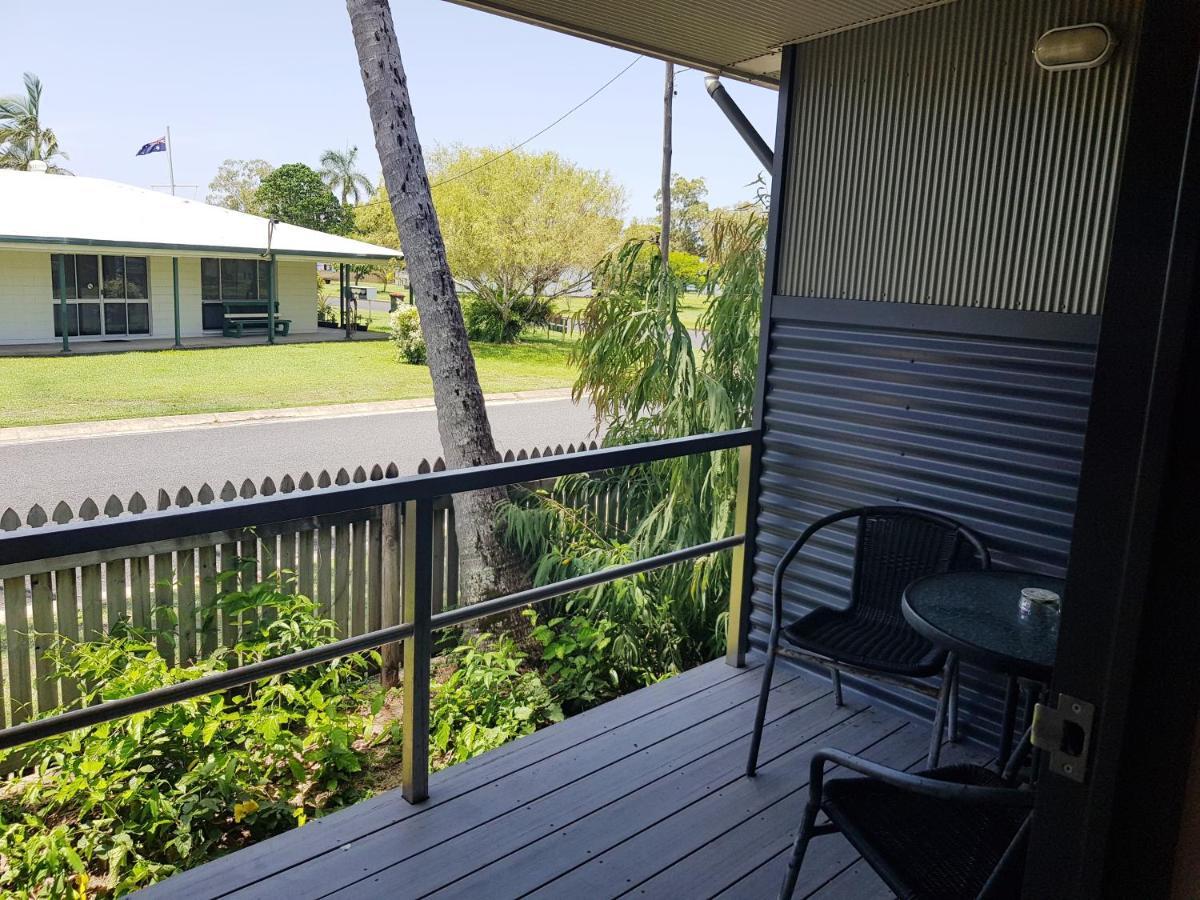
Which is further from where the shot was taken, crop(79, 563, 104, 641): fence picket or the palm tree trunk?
the palm tree trunk

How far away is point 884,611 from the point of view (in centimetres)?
289

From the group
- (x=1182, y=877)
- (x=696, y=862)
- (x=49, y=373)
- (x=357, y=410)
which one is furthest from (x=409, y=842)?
(x=49, y=373)

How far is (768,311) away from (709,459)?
1568 millimetres

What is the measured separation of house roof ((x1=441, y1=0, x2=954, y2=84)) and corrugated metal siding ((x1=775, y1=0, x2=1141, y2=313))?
11 centimetres

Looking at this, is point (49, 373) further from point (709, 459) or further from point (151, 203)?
point (709, 459)

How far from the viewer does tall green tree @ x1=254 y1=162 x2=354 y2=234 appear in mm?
36938

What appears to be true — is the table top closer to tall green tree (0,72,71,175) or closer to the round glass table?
the round glass table

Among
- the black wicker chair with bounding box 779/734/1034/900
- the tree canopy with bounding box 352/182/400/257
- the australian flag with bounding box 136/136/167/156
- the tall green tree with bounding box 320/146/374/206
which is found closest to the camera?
the black wicker chair with bounding box 779/734/1034/900

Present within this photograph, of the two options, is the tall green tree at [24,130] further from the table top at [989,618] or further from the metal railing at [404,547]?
the table top at [989,618]

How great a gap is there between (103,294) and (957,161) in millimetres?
20404

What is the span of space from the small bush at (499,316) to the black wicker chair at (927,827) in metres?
25.8

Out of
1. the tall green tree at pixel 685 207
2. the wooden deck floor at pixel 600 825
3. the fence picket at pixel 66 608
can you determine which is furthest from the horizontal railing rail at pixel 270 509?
the tall green tree at pixel 685 207

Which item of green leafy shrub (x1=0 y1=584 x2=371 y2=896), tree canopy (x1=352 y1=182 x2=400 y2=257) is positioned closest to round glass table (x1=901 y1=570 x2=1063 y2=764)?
green leafy shrub (x1=0 y1=584 x2=371 y2=896)

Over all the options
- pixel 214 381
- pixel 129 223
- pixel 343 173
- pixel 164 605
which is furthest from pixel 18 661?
pixel 343 173
